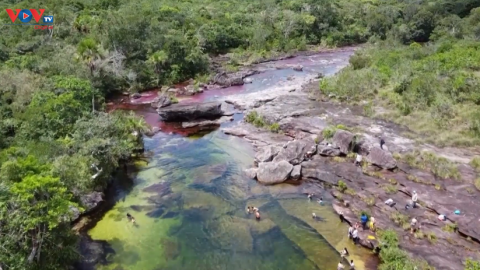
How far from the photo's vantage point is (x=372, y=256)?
27.8 meters

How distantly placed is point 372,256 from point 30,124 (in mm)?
33468

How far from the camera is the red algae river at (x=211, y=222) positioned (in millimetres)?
27781

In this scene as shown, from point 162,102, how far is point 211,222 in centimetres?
3020

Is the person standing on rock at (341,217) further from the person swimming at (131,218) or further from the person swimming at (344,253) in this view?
the person swimming at (131,218)

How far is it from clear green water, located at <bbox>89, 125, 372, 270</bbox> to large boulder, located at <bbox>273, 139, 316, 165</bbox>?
4.10 m

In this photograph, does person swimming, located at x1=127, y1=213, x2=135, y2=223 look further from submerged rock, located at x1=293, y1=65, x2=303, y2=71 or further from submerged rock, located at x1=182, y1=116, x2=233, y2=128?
submerged rock, located at x1=293, y1=65, x2=303, y2=71

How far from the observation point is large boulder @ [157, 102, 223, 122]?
176 feet

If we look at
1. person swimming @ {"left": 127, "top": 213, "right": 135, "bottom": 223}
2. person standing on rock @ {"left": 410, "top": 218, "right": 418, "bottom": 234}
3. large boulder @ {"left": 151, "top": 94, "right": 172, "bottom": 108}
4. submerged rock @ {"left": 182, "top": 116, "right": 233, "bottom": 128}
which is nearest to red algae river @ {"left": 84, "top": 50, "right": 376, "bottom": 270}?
person swimming @ {"left": 127, "top": 213, "right": 135, "bottom": 223}

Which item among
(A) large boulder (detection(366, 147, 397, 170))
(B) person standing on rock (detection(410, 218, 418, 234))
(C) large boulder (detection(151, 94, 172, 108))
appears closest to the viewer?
(B) person standing on rock (detection(410, 218, 418, 234))

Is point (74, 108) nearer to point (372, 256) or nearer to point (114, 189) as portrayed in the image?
point (114, 189)

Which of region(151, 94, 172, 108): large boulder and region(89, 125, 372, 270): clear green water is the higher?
region(151, 94, 172, 108): large boulder

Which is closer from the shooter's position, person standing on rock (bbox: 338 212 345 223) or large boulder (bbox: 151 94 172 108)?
person standing on rock (bbox: 338 212 345 223)

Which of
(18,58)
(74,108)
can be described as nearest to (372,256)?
(74,108)

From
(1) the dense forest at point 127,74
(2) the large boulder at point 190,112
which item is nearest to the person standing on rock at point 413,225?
(1) the dense forest at point 127,74
